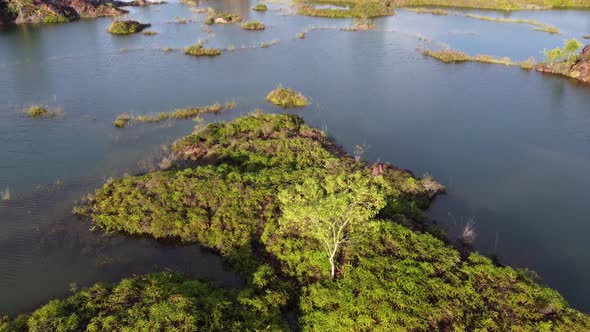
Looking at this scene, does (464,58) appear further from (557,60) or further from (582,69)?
(582,69)

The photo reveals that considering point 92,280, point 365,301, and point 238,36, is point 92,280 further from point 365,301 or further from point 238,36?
point 238,36

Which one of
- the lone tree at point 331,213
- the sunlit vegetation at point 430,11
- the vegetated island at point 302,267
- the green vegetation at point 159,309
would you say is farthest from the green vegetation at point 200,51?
the sunlit vegetation at point 430,11

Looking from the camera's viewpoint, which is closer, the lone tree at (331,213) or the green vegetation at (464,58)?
the lone tree at (331,213)

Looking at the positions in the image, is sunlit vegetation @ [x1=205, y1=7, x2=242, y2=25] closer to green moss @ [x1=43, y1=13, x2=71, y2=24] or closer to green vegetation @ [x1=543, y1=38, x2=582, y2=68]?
green moss @ [x1=43, y1=13, x2=71, y2=24]

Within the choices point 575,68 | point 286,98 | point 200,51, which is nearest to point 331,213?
point 286,98

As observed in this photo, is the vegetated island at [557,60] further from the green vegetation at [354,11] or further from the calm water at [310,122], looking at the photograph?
the green vegetation at [354,11]

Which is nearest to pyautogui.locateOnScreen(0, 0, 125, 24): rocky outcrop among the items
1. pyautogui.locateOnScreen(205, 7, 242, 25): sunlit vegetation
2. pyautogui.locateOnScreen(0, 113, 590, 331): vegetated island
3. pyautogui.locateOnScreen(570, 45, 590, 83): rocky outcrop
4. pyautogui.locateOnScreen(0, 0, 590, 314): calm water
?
pyautogui.locateOnScreen(0, 0, 590, 314): calm water
